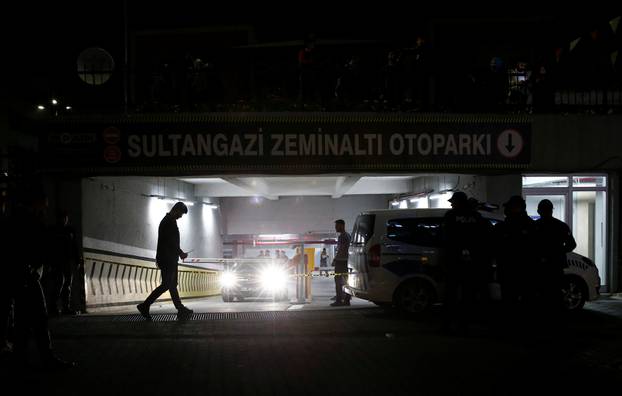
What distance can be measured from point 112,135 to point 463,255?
7374mm

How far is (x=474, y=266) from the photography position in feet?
27.9

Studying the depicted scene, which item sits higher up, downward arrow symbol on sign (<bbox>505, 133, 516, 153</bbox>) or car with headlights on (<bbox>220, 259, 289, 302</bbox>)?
downward arrow symbol on sign (<bbox>505, 133, 516, 153</bbox>)

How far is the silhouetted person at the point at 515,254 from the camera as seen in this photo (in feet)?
28.9

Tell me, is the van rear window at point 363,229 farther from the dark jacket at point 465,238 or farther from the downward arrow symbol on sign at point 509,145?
the downward arrow symbol on sign at point 509,145

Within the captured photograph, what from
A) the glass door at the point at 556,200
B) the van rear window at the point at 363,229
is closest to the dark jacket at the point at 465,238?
the van rear window at the point at 363,229

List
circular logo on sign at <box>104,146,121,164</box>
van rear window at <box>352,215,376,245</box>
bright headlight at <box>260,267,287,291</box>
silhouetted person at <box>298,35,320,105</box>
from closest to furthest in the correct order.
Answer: van rear window at <box>352,215,376,245</box> → circular logo on sign at <box>104,146,121,164</box> → silhouetted person at <box>298,35,320,105</box> → bright headlight at <box>260,267,287,291</box>

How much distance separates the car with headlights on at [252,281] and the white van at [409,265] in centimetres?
953

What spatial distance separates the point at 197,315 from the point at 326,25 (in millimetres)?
10054

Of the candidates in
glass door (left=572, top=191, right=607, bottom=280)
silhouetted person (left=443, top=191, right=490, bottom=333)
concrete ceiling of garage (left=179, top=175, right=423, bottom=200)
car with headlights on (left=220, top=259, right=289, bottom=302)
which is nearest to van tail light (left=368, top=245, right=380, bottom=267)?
silhouetted person (left=443, top=191, right=490, bottom=333)

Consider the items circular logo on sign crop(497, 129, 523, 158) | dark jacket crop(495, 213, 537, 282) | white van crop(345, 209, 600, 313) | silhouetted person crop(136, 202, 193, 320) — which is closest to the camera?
dark jacket crop(495, 213, 537, 282)

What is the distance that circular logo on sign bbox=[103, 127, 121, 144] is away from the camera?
1271 centimetres

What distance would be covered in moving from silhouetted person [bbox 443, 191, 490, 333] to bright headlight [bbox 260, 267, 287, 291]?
35.4 ft

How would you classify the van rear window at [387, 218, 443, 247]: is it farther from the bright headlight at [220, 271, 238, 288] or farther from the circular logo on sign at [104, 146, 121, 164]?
the bright headlight at [220, 271, 238, 288]

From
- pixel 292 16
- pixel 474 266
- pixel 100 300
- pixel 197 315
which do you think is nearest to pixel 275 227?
pixel 292 16
